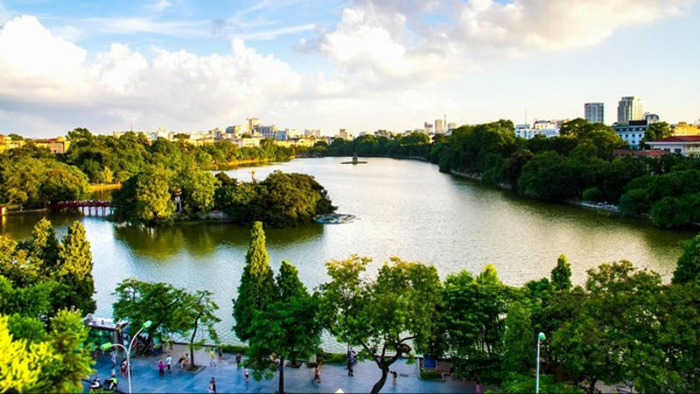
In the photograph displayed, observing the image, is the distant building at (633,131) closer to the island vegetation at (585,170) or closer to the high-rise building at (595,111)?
the island vegetation at (585,170)

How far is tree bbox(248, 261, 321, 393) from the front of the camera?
551 inches

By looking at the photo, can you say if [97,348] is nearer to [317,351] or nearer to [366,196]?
[317,351]

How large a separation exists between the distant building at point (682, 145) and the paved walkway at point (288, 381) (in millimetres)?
47917

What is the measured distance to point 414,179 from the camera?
2975 inches

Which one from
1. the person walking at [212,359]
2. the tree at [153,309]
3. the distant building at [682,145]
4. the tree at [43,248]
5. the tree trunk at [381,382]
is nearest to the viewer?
the tree trunk at [381,382]

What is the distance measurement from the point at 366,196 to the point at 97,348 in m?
40.4

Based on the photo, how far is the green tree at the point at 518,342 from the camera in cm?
1306

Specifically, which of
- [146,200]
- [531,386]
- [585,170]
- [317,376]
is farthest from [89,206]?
[531,386]

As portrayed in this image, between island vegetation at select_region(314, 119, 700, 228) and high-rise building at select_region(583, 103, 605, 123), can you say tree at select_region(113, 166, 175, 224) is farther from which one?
high-rise building at select_region(583, 103, 605, 123)

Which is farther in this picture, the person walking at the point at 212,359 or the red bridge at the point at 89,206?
the red bridge at the point at 89,206

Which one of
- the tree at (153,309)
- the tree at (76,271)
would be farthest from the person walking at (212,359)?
the tree at (76,271)

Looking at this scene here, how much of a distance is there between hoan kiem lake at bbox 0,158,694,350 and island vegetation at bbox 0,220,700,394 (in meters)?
3.82

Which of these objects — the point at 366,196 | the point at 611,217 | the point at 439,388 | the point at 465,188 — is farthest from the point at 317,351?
the point at 465,188

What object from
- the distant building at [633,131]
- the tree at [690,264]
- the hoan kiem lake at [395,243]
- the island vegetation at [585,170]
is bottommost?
the hoan kiem lake at [395,243]
